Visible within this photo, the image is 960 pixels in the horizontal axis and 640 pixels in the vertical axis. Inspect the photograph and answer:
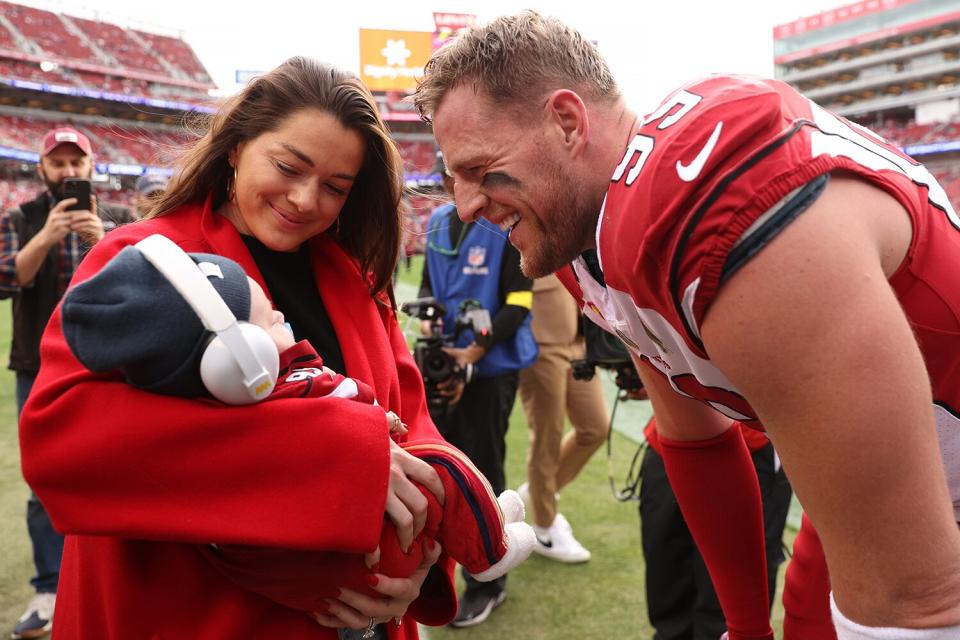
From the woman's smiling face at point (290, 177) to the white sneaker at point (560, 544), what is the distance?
264cm

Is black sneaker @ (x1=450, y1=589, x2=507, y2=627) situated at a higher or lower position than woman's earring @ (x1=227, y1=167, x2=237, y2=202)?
lower

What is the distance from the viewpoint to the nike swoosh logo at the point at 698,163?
0.94 m

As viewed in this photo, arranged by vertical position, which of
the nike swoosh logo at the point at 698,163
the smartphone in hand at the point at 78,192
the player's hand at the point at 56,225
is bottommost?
the player's hand at the point at 56,225

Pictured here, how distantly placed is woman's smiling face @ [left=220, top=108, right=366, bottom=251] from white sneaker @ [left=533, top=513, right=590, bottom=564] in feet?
8.68

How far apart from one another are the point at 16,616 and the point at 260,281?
8.78 feet

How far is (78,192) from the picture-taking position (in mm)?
3283

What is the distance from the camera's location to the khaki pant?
3.92 metres

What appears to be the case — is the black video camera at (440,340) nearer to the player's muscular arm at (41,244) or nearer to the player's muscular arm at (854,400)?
the player's muscular arm at (41,244)

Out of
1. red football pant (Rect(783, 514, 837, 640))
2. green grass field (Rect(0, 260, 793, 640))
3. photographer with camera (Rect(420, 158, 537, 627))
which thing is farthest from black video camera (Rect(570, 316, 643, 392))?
red football pant (Rect(783, 514, 837, 640))

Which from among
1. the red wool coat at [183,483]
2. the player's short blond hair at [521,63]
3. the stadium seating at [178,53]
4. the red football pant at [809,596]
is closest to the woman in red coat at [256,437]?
the red wool coat at [183,483]

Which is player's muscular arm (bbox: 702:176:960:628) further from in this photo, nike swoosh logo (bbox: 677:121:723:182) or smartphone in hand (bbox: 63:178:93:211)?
smartphone in hand (bbox: 63:178:93:211)

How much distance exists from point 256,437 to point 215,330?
0.60ft

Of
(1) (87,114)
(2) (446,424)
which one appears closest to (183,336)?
(2) (446,424)

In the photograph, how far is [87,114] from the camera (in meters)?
34.7
